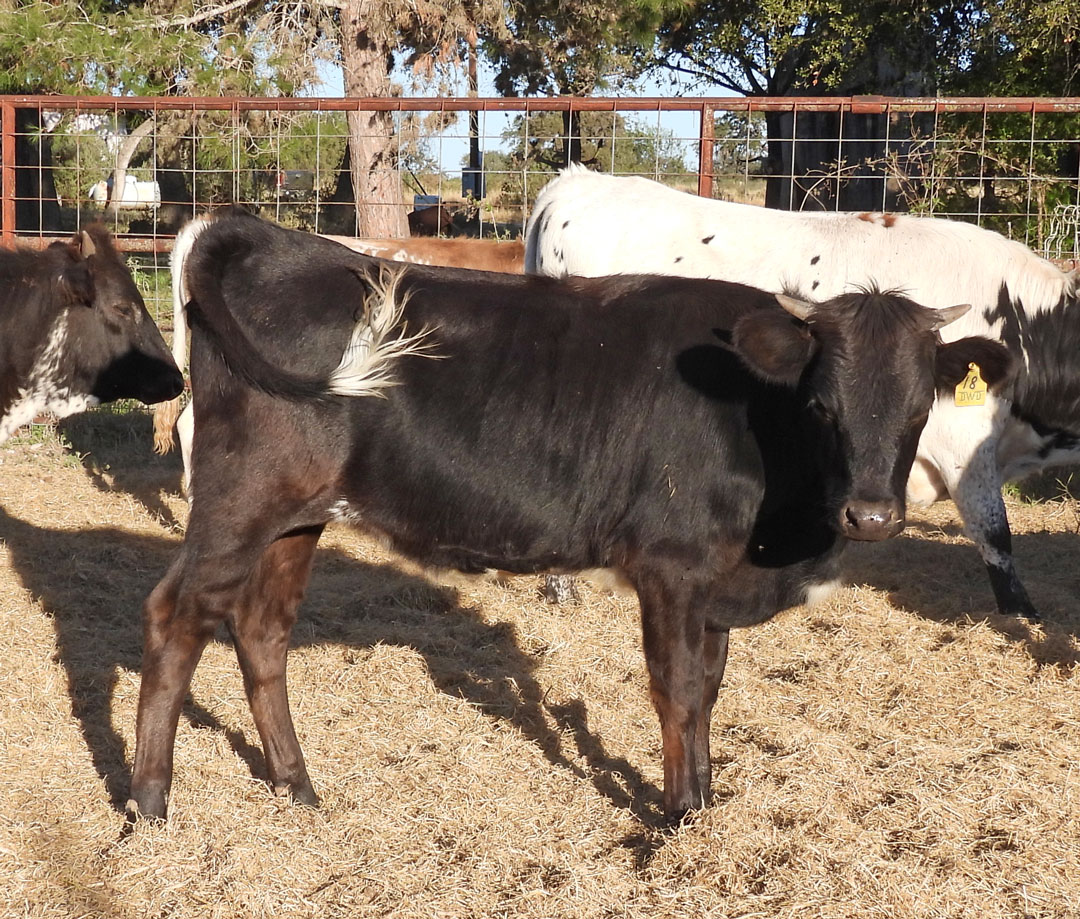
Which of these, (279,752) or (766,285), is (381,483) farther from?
(766,285)

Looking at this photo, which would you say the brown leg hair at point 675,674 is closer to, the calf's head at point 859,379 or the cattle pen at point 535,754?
the cattle pen at point 535,754

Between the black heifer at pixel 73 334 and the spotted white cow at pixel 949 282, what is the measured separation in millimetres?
2383

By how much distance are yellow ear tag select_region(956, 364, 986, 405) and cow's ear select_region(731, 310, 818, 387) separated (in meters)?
0.63

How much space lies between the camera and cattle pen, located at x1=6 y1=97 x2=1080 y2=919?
10.5 ft

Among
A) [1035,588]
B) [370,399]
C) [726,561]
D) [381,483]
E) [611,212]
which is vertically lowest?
[1035,588]

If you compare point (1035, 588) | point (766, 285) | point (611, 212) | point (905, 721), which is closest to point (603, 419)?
point (905, 721)

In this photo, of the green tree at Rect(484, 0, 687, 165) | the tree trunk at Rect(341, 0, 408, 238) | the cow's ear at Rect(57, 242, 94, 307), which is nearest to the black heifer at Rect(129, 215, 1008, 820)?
the cow's ear at Rect(57, 242, 94, 307)

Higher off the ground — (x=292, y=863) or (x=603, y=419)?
(x=603, y=419)

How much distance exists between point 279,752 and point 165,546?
3.40 meters

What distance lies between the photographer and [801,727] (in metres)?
4.42

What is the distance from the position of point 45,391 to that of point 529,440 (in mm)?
3387

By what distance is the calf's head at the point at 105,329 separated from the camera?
5754mm

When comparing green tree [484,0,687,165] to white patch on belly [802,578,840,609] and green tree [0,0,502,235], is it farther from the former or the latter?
white patch on belly [802,578,840,609]

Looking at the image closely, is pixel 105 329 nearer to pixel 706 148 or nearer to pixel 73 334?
pixel 73 334
